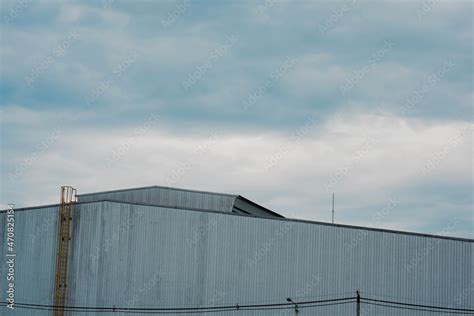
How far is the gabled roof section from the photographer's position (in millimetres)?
50750

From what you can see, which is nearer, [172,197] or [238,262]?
[238,262]

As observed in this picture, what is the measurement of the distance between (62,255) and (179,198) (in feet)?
27.8

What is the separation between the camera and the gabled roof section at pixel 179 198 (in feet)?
167

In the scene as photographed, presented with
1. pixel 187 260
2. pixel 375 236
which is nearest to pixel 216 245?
pixel 187 260

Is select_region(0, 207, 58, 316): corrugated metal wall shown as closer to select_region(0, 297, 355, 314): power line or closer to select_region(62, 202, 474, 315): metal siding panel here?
select_region(0, 297, 355, 314): power line

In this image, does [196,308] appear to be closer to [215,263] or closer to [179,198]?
[215,263]

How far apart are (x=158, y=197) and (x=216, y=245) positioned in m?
9.13

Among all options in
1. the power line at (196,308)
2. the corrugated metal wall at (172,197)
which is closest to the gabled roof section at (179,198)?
the corrugated metal wall at (172,197)

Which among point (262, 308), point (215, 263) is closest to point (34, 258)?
point (215, 263)

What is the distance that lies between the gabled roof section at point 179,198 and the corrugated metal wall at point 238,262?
15.1 feet

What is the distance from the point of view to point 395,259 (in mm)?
40531

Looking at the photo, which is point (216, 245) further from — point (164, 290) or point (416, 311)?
point (416, 311)

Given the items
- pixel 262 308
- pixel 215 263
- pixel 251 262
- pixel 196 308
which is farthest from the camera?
pixel 196 308

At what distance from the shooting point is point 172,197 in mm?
51906
